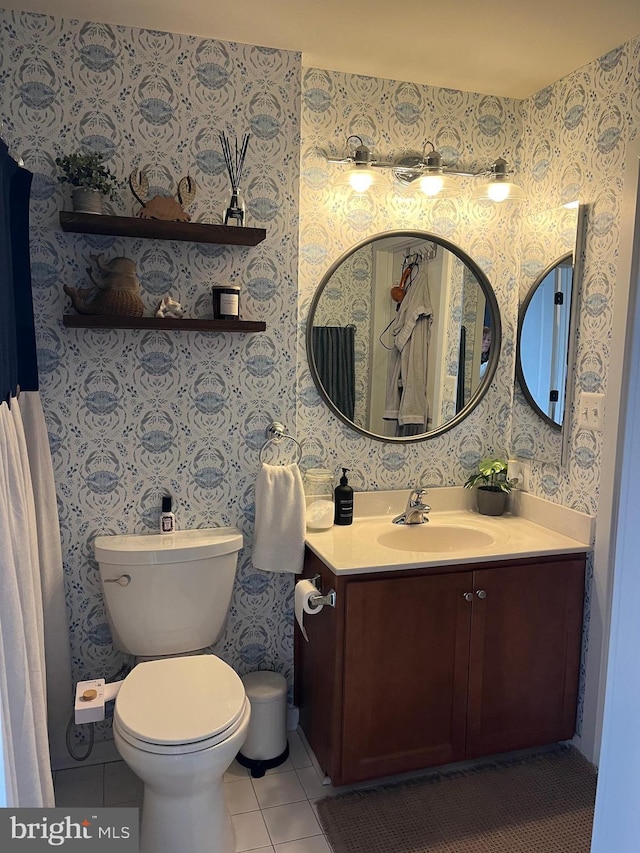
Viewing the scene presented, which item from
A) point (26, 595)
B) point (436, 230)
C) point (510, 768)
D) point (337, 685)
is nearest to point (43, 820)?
point (26, 595)

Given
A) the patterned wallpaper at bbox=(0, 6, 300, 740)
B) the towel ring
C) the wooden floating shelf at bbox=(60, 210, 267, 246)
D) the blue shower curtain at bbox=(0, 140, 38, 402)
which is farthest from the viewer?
the towel ring

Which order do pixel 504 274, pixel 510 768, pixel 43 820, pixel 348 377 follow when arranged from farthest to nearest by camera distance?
pixel 504 274
pixel 348 377
pixel 510 768
pixel 43 820

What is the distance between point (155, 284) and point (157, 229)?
22 cm

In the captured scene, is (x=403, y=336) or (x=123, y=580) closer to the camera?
(x=123, y=580)

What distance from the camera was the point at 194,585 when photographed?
2219 mm

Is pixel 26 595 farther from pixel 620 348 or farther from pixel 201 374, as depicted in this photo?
pixel 620 348

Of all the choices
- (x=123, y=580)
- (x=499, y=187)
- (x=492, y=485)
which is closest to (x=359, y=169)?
(x=499, y=187)

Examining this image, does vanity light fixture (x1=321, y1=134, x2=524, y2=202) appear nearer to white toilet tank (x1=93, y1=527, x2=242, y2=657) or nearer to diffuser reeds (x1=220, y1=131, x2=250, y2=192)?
diffuser reeds (x1=220, y1=131, x2=250, y2=192)

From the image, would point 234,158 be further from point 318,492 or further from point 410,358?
point 318,492

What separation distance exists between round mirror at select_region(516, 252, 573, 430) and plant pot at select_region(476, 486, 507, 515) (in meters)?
0.36

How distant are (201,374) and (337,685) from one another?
1.14 meters

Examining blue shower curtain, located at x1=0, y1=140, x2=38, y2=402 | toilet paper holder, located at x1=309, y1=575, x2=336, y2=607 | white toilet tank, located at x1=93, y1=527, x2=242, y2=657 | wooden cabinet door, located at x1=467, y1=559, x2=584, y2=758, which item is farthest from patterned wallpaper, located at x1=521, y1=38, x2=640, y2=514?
blue shower curtain, located at x1=0, y1=140, x2=38, y2=402

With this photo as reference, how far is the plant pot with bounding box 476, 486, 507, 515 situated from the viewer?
8.84ft

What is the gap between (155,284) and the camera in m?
2.25
